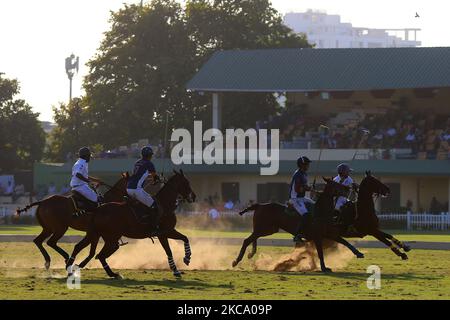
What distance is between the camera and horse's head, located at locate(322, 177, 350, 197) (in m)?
25.5

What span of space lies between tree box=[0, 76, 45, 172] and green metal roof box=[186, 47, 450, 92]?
17.5 m

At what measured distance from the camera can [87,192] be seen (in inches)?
987

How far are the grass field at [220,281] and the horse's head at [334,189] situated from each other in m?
1.60

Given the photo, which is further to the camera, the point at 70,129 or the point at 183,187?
the point at 70,129

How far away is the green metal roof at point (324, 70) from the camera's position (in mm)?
59656

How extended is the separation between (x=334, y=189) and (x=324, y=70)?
3733 cm

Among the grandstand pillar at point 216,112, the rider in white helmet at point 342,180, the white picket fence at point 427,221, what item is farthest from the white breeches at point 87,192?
the grandstand pillar at point 216,112

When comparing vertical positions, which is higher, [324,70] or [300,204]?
[324,70]

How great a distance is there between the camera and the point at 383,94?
202ft

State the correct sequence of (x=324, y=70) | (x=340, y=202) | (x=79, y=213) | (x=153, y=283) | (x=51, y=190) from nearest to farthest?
(x=153, y=283)
(x=79, y=213)
(x=340, y=202)
(x=324, y=70)
(x=51, y=190)

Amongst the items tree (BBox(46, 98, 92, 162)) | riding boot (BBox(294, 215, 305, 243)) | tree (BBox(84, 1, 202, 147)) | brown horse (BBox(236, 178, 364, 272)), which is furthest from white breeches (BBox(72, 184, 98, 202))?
tree (BBox(46, 98, 92, 162))

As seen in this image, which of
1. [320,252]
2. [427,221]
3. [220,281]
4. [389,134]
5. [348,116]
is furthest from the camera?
[348,116]

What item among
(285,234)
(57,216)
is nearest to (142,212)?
(57,216)

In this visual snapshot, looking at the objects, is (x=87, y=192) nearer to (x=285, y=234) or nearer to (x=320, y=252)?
(x=320, y=252)
